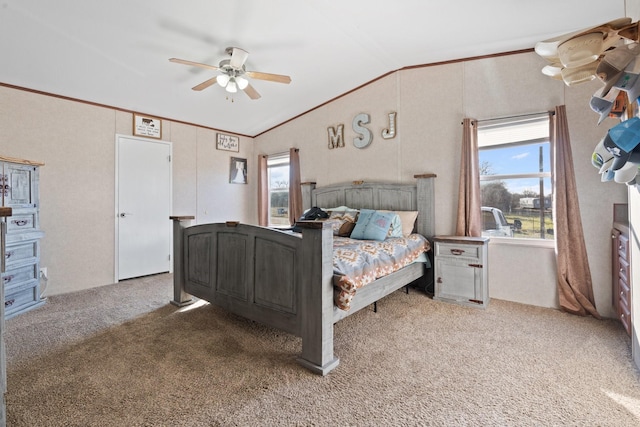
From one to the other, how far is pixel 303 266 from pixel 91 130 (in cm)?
377

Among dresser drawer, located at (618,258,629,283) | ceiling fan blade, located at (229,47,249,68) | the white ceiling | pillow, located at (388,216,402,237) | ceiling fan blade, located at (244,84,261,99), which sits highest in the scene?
the white ceiling

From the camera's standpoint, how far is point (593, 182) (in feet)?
9.63

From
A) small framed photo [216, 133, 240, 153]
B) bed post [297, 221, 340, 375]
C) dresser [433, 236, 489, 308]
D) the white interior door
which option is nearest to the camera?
bed post [297, 221, 340, 375]

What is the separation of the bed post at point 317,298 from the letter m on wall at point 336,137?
294cm

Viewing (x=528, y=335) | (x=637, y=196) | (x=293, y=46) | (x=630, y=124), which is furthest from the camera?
(x=293, y=46)

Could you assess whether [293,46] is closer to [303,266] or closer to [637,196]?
[303,266]

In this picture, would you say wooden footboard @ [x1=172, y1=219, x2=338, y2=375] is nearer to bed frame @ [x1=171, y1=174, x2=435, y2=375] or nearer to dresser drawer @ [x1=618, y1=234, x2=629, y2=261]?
bed frame @ [x1=171, y1=174, x2=435, y2=375]

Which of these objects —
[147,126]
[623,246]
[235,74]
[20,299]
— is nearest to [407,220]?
[623,246]

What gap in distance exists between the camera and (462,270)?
10.7 ft

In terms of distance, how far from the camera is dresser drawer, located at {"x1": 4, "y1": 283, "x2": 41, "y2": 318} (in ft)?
9.78

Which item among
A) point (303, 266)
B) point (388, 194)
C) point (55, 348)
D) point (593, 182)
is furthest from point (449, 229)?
point (55, 348)

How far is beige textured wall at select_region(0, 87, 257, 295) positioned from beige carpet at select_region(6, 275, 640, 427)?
107cm

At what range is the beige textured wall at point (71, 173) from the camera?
351 centimetres

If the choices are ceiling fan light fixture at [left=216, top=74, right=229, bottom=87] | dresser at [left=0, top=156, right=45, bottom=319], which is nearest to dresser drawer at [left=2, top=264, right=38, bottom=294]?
dresser at [left=0, top=156, right=45, bottom=319]
